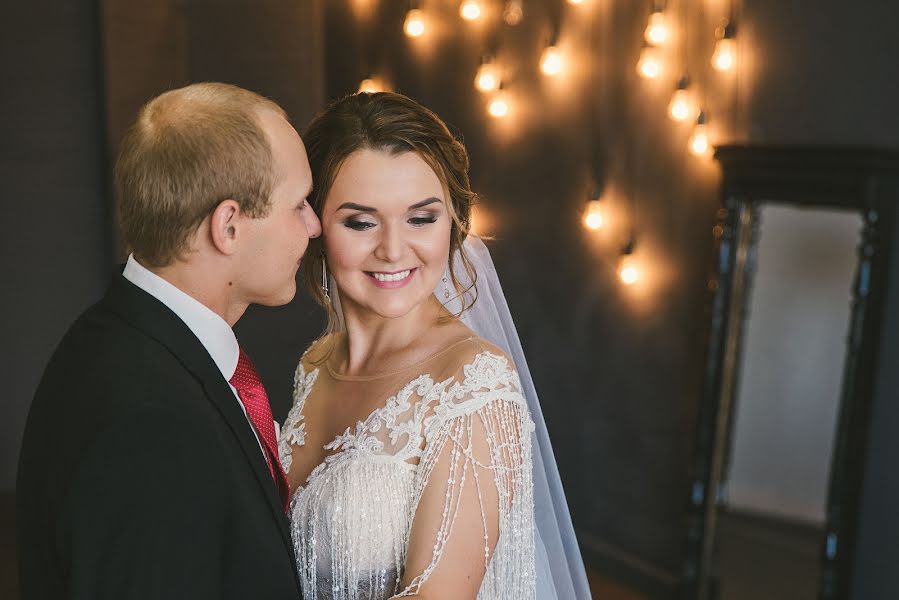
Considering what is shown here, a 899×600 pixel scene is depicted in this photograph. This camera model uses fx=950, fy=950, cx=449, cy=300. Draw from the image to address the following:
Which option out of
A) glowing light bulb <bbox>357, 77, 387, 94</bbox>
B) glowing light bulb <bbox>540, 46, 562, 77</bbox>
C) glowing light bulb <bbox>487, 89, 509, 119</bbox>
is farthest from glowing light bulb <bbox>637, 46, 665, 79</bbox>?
glowing light bulb <bbox>357, 77, 387, 94</bbox>

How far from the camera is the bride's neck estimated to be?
1.83 meters

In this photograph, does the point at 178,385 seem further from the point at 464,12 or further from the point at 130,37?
the point at 130,37

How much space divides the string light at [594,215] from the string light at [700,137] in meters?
0.50

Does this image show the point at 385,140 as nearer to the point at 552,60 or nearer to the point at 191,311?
the point at 191,311

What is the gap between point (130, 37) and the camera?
16.3 feet

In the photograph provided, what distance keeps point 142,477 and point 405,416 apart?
618 mm

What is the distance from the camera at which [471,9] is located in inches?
173

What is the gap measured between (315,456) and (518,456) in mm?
445

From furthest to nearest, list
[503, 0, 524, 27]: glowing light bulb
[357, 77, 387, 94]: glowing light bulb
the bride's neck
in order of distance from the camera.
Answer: [357, 77, 387, 94]: glowing light bulb < [503, 0, 524, 27]: glowing light bulb < the bride's neck

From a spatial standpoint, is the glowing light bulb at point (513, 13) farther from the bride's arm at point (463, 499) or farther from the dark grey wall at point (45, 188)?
the bride's arm at point (463, 499)

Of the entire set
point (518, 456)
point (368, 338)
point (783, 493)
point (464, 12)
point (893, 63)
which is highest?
point (464, 12)

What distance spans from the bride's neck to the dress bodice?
72 mm

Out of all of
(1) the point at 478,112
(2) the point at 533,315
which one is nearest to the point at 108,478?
(2) the point at 533,315

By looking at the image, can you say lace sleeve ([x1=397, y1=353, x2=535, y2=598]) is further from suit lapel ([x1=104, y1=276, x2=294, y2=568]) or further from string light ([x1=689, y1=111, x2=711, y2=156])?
string light ([x1=689, y1=111, x2=711, y2=156])
